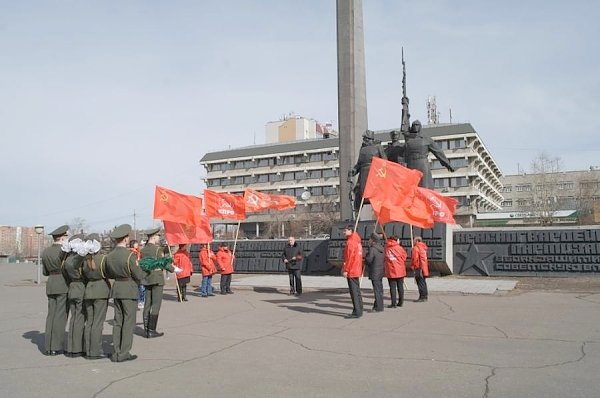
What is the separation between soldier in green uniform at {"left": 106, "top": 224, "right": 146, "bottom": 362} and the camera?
6.96 meters

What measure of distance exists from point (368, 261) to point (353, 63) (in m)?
14.7

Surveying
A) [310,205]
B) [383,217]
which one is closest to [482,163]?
[310,205]

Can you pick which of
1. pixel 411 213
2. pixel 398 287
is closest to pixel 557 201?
pixel 411 213

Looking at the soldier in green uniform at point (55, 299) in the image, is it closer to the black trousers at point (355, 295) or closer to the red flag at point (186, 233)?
the black trousers at point (355, 295)

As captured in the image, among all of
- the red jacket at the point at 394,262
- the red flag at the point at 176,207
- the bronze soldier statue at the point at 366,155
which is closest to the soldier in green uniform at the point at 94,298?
the red jacket at the point at 394,262

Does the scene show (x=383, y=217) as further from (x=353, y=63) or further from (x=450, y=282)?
(x=353, y=63)

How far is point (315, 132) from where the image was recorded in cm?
10988

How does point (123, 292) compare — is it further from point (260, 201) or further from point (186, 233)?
point (260, 201)

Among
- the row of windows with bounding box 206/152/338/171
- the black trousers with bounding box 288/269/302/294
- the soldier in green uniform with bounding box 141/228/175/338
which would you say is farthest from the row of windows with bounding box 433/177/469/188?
the soldier in green uniform with bounding box 141/228/175/338

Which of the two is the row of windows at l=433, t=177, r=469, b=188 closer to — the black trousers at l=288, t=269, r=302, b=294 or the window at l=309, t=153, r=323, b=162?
the window at l=309, t=153, r=323, b=162

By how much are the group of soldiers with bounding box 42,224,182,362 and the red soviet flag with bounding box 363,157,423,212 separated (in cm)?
637

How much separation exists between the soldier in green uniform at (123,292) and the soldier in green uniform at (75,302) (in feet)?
1.58

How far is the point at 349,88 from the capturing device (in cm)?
2367

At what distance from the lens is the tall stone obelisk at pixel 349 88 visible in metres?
23.2
